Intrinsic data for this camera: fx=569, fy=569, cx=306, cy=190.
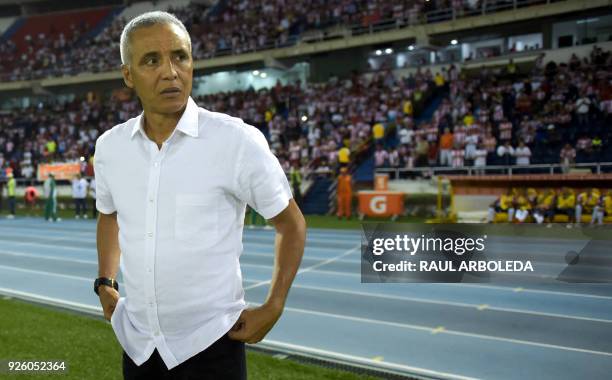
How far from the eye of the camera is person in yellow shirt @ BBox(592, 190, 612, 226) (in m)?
12.9

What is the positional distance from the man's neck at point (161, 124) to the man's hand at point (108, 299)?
0.63 m

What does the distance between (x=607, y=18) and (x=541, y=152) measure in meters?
10.00

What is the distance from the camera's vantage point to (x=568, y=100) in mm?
18484

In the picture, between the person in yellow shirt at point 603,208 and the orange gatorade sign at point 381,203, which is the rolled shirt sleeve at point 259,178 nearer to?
the person in yellow shirt at point 603,208

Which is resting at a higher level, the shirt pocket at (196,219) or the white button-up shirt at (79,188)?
the shirt pocket at (196,219)

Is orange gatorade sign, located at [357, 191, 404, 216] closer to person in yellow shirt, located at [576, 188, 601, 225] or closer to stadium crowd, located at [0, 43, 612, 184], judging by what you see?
stadium crowd, located at [0, 43, 612, 184]

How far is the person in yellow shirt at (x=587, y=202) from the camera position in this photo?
1301 centimetres

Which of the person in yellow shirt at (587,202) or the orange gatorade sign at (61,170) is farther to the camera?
the orange gatorade sign at (61,170)

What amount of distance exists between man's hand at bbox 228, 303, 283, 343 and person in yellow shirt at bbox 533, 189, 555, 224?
13075 mm

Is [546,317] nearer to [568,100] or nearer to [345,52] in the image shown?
[568,100]

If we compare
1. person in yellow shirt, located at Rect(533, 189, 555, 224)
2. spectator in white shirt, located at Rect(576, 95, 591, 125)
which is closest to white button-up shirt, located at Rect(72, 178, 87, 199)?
person in yellow shirt, located at Rect(533, 189, 555, 224)

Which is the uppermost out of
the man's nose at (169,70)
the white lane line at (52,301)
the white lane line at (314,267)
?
the man's nose at (169,70)

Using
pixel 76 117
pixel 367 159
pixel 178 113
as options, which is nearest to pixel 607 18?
pixel 367 159

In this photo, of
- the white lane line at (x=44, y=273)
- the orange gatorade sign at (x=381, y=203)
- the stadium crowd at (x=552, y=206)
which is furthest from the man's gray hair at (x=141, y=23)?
the orange gatorade sign at (x=381, y=203)
